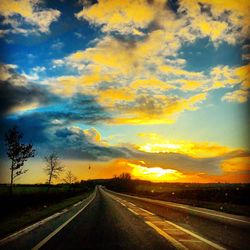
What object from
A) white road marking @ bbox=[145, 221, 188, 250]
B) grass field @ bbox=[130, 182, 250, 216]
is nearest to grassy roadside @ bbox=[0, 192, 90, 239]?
white road marking @ bbox=[145, 221, 188, 250]

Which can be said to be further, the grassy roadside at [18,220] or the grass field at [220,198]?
the grass field at [220,198]

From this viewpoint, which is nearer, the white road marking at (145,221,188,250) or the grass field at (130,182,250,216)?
the white road marking at (145,221,188,250)

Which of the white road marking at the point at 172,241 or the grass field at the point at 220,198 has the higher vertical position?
the grass field at the point at 220,198

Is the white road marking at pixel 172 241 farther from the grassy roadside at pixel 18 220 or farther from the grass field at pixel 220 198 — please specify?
the grass field at pixel 220 198

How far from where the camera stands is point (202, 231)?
1175cm

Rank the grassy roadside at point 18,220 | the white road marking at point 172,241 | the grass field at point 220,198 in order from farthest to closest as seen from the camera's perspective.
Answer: the grass field at point 220,198
the grassy roadside at point 18,220
the white road marking at point 172,241

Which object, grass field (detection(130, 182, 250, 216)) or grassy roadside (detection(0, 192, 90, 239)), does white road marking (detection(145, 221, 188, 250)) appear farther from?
grass field (detection(130, 182, 250, 216))

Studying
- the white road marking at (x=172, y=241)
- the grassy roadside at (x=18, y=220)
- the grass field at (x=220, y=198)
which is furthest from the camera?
the grass field at (x=220, y=198)

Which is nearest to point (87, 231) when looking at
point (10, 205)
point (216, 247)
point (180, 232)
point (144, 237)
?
point (144, 237)

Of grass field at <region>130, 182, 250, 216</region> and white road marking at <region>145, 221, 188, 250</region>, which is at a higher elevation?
grass field at <region>130, 182, 250, 216</region>

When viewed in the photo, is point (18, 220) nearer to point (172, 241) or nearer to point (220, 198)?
point (172, 241)

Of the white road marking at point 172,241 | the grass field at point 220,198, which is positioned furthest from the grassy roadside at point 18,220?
the grass field at point 220,198

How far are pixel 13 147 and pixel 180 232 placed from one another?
1764 inches

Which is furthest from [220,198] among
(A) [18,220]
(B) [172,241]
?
(B) [172,241]
